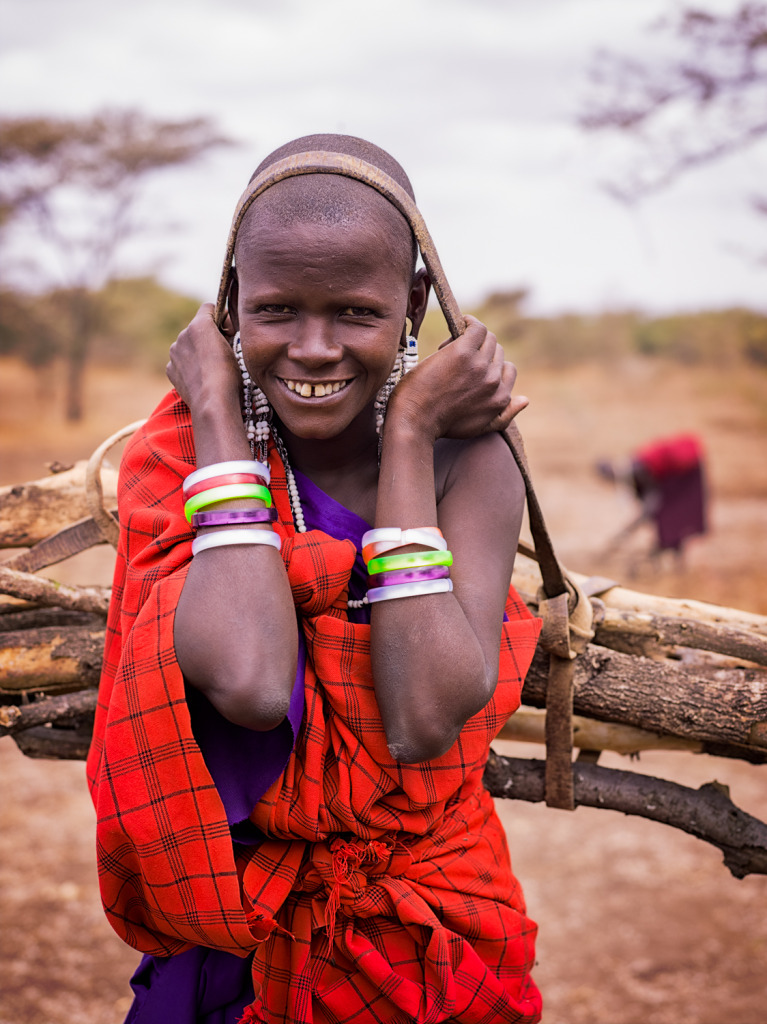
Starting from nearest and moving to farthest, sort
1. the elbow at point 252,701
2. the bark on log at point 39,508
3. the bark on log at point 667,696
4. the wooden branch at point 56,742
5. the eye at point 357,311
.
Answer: the elbow at point 252,701 < the eye at point 357,311 < the bark on log at point 667,696 < the wooden branch at point 56,742 < the bark on log at point 39,508

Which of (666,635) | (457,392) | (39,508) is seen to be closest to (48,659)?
(39,508)

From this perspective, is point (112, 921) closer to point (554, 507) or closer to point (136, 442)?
point (136, 442)

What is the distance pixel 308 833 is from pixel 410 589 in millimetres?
454

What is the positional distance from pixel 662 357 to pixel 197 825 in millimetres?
28542

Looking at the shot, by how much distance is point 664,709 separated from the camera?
2111 mm

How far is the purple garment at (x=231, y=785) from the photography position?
148 cm

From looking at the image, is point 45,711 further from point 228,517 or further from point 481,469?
point 481,469

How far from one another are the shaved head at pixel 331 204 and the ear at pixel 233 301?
68 millimetres

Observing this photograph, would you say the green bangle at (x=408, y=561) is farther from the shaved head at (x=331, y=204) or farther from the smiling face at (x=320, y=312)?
the shaved head at (x=331, y=204)

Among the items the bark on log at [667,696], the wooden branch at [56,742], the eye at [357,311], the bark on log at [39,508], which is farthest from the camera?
the bark on log at [39,508]

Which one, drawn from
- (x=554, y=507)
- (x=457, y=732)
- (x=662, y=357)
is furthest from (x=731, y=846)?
(x=662, y=357)

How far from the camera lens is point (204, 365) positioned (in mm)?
1658

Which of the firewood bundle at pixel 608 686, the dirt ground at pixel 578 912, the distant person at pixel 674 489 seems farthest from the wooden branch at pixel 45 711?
the distant person at pixel 674 489

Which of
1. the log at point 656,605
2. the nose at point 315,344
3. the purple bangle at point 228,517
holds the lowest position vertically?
the log at point 656,605
